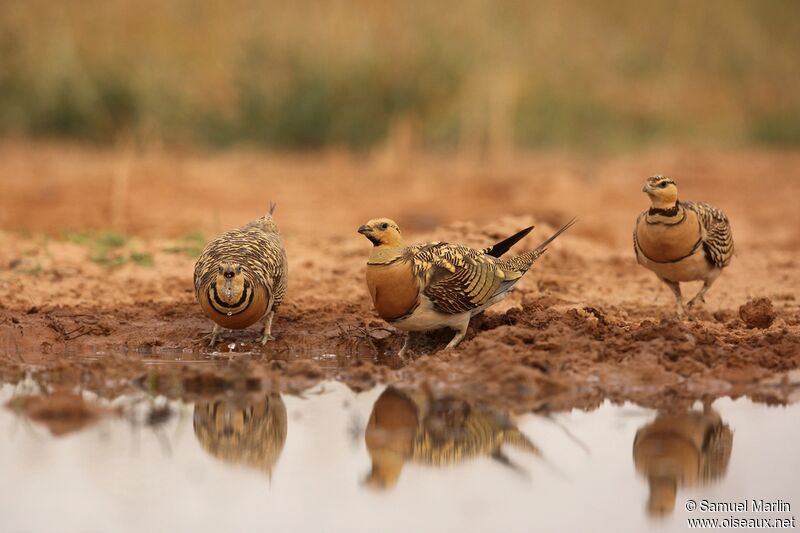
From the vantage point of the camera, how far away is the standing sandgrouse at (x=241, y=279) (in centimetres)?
657

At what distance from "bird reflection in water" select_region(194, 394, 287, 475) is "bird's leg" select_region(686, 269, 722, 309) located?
3481mm

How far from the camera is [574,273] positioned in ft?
31.2

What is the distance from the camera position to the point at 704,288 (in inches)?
317

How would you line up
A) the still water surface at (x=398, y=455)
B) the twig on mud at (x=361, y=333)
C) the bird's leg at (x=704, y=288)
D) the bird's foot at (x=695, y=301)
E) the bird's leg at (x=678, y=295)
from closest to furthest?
the still water surface at (x=398, y=455) → the twig on mud at (x=361, y=333) → the bird's leg at (x=704, y=288) → the bird's leg at (x=678, y=295) → the bird's foot at (x=695, y=301)

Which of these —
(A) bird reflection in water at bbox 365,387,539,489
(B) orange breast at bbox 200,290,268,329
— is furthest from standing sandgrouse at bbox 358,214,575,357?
(A) bird reflection in water at bbox 365,387,539,489

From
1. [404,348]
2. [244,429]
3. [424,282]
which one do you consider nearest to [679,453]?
[244,429]

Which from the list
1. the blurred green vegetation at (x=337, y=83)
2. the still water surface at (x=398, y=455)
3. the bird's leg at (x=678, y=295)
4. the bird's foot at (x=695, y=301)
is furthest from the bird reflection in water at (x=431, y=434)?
the blurred green vegetation at (x=337, y=83)

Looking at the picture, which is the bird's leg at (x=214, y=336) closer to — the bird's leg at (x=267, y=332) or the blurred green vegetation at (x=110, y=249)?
the bird's leg at (x=267, y=332)

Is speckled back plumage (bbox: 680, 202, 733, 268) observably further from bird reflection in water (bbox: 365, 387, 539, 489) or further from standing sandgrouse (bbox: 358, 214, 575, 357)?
bird reflection in water (bbox: 365, 387, 539, 489)

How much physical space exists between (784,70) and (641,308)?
13.8 metres

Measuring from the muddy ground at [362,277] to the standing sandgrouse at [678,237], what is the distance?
428 millimetres

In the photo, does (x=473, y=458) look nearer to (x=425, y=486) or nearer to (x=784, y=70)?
(x=425, y=486)

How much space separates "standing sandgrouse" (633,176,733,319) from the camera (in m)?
7.39

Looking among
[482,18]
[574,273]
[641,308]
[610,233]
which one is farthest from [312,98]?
[641,308]
